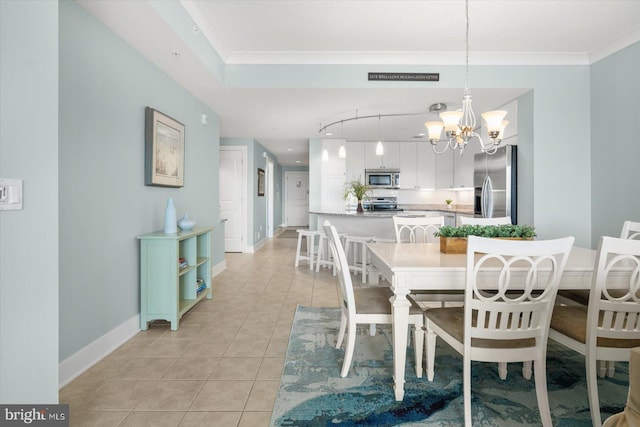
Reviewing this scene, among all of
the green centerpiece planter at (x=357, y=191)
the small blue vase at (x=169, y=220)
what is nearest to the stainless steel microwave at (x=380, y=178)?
the green centerpiece planter at (x=357, y=191)

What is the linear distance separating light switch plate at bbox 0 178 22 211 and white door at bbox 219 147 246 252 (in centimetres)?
556

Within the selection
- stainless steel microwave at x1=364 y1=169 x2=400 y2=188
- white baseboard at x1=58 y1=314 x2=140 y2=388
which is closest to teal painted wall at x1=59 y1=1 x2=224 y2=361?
white baseboard at x1=58 y1=314 x2=140 y2=388

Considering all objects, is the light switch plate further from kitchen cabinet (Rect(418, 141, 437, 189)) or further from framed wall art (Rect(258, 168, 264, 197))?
Result: kitchen cabinet (Rect(418, 141, 437, 189))

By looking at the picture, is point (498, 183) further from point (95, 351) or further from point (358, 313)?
point (95, 351)

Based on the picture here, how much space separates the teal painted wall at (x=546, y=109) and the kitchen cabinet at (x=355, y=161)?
3320mm

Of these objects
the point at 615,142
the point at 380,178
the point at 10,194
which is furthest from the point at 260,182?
the point at 10,194

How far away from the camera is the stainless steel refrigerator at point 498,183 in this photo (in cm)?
400

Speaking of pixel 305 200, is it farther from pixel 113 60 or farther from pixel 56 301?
pixel 56 301

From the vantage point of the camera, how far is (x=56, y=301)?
4.18 ft

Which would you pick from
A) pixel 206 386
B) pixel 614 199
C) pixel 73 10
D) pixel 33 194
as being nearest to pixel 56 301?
pixel 33 194

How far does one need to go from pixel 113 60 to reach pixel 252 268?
3.41 meters

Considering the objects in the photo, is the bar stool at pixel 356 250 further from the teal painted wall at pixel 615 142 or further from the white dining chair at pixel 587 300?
the teal painted wall at pixel 615 142

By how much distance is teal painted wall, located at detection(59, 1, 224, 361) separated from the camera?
6.54 ft

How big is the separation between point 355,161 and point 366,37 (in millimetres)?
3840
